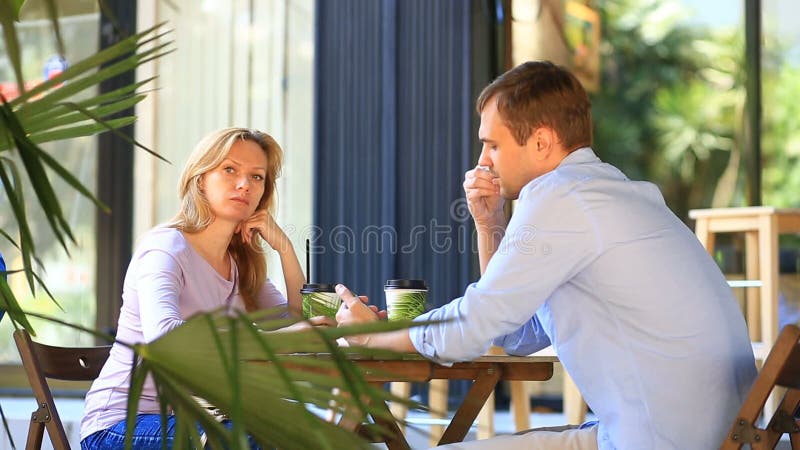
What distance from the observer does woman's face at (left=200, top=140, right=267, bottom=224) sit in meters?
2.71

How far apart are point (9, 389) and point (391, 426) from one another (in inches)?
164

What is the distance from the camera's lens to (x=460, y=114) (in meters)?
5.00

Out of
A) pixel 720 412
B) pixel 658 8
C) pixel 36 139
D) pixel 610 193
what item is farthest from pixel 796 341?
pixel 658 8

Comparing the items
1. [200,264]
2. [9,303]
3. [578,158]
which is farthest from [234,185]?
[9,303]

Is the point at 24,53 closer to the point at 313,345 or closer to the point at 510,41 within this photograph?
the point at 510,41

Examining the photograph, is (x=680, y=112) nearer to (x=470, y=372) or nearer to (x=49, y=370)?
(x=470, y=372)

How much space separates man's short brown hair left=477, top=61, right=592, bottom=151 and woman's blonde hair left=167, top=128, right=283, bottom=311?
0.96 metres

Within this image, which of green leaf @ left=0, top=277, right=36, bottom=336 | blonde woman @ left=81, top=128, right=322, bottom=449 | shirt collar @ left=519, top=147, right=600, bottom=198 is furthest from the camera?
blonde woman @ left=81, top=128, right=322, bottom=449

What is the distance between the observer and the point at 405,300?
221 centimetres

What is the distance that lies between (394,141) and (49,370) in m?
2.81

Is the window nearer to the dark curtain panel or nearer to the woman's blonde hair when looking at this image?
the dark curtain panel

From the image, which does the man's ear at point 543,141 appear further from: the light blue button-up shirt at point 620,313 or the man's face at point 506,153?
the light blue button-up shirt at point 620,313
